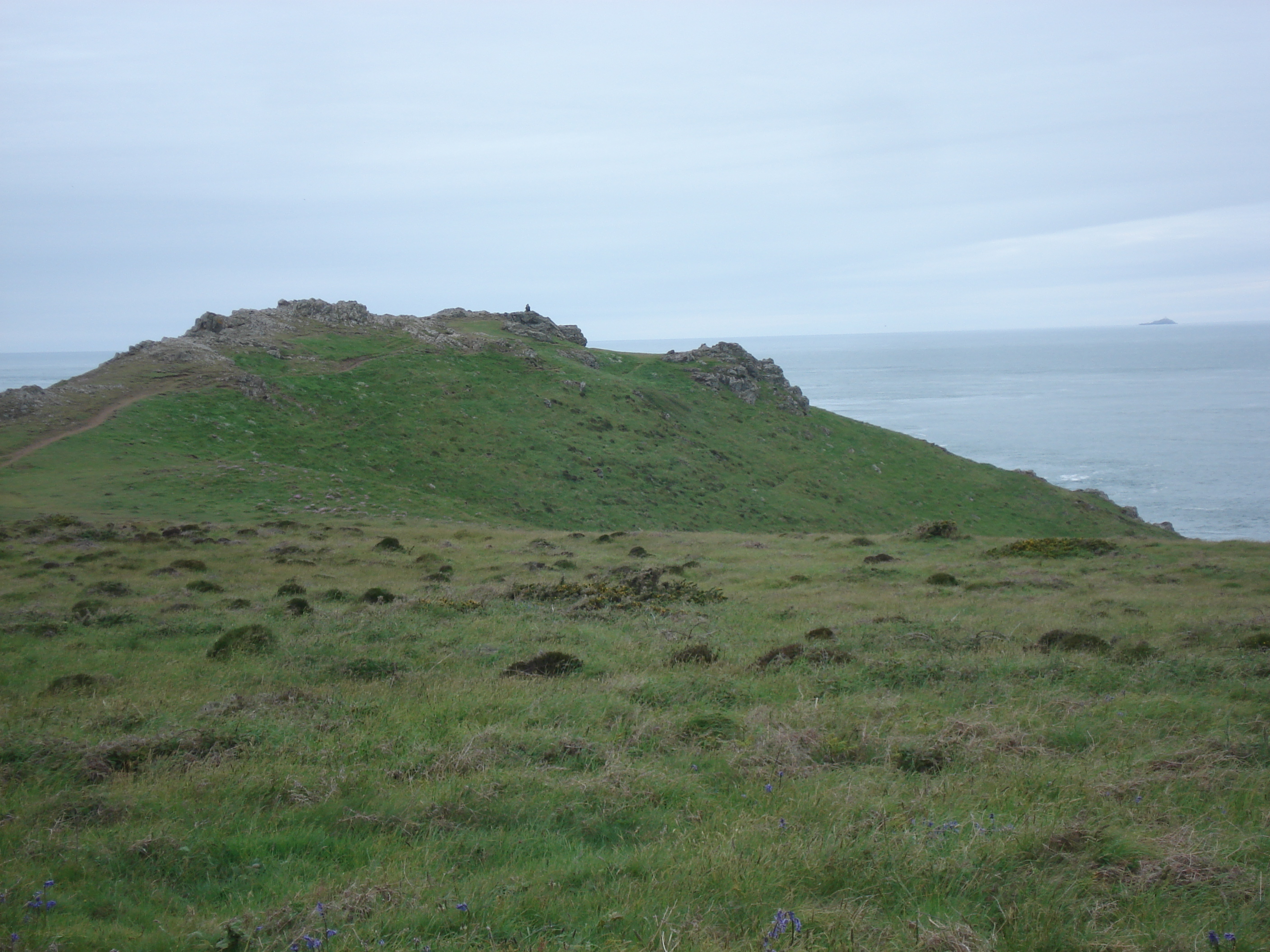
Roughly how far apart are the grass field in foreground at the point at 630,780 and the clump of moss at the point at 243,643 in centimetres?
7

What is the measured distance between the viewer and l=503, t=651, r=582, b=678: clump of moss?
39.8ft

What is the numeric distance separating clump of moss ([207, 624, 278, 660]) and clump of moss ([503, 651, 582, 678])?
4.55 meters

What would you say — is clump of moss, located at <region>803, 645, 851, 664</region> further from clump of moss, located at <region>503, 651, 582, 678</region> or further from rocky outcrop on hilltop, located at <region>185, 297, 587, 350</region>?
rocky outcrop on hilltop, located at <region>185, 297, 587, 350</region>

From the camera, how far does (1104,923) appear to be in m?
5.16

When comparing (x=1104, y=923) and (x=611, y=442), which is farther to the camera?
(x=611, y=442)

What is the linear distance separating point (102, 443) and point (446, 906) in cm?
4969

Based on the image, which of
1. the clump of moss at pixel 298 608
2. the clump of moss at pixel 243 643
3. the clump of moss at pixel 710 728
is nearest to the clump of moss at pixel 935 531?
the clump of moss at pixel 298 608

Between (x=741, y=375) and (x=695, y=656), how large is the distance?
82685 millimetres

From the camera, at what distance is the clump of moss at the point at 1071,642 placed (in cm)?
1346

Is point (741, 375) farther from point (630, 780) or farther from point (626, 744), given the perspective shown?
point (630, 780)

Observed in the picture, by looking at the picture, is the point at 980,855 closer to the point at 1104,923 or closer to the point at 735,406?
the point at 1104,923

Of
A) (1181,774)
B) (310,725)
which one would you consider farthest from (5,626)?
(1181,774)

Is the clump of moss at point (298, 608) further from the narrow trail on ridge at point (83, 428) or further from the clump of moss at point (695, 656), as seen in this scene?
the narrow trail on ridge at point (83, 428)

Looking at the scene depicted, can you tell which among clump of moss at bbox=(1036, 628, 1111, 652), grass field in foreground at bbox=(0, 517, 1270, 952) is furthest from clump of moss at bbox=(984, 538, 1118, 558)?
clump of moss at bbox=(1036, 628, 1111, 652)
